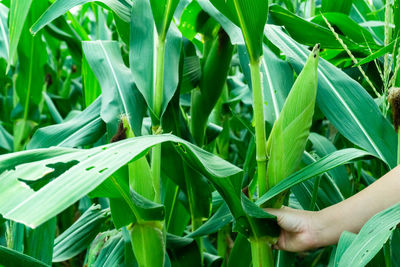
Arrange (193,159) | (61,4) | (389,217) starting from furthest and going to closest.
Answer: (61,4) < (193,159) < (389,217)

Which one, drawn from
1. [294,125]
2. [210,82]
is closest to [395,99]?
[294,125]

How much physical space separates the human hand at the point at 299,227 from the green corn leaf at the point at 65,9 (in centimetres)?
53

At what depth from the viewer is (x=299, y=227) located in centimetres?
81

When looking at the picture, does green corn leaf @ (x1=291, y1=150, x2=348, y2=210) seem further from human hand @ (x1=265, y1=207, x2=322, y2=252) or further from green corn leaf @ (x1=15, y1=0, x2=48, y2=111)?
green corn leaf @ (x1=15, y1=0, x2=48, y2=111)

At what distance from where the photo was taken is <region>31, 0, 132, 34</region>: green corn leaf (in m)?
0.88

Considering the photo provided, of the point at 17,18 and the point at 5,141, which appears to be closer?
the point at 17,18

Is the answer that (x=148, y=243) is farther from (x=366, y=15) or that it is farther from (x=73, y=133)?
(x=366, y=15)

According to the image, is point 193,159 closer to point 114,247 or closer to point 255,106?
point 255,106

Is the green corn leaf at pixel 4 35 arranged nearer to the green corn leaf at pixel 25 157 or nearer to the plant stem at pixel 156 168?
the plant stem at pixel 156 168

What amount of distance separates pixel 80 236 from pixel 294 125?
548mm

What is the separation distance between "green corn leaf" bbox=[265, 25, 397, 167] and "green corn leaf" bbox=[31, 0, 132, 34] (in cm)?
33

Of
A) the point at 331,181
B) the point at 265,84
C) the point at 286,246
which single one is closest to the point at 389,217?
the point at 286,246

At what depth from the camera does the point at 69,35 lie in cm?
158

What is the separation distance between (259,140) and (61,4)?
0.46 metres
